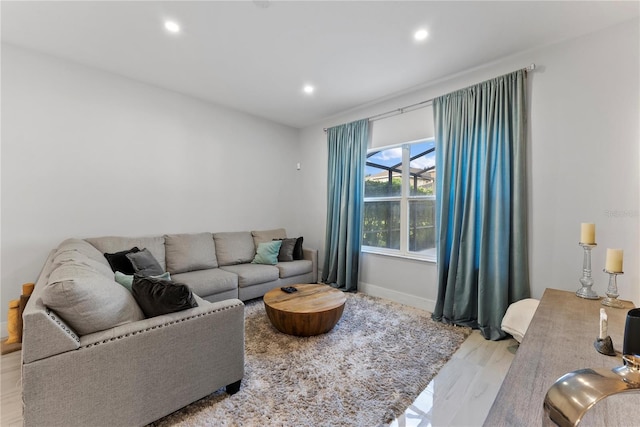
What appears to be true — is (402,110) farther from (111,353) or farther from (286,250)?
(111,353)

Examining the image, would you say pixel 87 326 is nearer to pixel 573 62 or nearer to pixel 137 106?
pixel 137 106

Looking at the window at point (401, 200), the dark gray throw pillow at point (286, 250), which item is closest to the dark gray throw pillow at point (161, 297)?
the dark gray throw pillow at point (286, 250)

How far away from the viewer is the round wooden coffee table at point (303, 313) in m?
2.50

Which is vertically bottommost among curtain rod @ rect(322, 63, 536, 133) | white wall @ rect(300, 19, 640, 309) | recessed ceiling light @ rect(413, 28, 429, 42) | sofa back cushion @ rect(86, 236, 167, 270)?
sofa back cushion @ rect(86, 236, 167, 270)

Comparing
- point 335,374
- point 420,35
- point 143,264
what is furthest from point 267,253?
point 420,35

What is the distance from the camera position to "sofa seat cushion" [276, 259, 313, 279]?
3.80 meters

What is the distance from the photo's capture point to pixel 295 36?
7.88 feet

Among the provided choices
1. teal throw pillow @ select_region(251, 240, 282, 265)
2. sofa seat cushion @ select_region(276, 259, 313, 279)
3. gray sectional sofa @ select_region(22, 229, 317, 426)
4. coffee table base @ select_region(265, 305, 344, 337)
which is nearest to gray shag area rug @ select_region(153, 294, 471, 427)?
coffee table base @ select_region(265, 305, 344, 337)

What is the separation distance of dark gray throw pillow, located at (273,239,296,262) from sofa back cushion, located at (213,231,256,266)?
1.36 feet

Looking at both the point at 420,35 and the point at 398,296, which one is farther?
the point at 398,296

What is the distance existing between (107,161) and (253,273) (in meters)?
2.15

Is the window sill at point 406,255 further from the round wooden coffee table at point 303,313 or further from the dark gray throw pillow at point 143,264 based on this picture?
the dark gray throw pillow at point 143,264

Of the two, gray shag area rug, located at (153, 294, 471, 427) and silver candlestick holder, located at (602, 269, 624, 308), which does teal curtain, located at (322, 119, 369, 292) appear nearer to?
gray shag area rug, located at (153, 294, 471, 427)

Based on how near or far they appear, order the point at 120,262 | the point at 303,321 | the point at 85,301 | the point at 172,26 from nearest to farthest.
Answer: the point at 85,301, the point at 172,26, the point at 303,321, the point at 120,262
